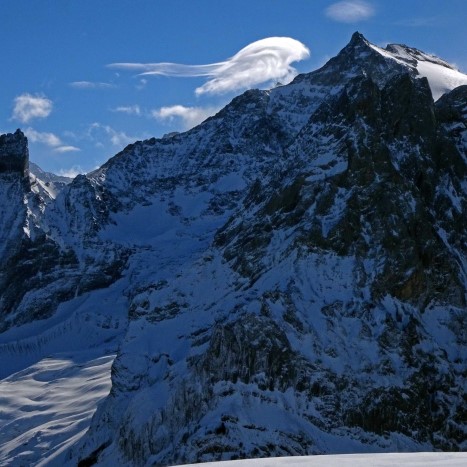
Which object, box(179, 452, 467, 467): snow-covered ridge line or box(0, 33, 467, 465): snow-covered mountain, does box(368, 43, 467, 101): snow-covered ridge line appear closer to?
box(0, 33, 467, 465): snow-covered mountain

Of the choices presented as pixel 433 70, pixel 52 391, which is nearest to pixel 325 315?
pixel 52 391

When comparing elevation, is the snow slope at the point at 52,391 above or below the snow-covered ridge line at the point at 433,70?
below

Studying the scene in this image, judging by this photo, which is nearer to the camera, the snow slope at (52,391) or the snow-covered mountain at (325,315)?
the snow-covered mountain at (325,315)

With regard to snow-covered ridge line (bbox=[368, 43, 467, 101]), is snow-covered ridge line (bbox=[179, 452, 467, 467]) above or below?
below

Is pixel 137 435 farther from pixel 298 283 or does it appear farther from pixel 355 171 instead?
pixel 355 171

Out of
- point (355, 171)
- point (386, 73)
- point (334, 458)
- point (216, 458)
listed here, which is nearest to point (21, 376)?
point (386, 73)

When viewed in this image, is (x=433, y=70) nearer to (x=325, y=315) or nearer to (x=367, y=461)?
(x=325, y=315)

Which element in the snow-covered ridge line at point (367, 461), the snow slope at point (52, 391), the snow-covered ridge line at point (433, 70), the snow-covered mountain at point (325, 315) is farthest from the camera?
the snow-covered ridge line at point (433, 70)

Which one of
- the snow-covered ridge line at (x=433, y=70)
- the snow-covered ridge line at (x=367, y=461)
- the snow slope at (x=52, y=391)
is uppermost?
the snow-covered ridge line at (x=433, y=70)

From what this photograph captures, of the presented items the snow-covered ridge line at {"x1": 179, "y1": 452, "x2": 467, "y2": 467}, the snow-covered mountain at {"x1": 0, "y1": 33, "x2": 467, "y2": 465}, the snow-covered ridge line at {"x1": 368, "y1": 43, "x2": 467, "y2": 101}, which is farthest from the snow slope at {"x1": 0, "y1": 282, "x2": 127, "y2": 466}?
the snow-covered ridge line at {"x1": 179, "y1": 452, "x2": 467, "y2": 467}

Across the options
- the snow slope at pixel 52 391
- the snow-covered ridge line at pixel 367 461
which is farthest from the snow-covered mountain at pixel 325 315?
the snow-covered ridge line at pixel 367 461

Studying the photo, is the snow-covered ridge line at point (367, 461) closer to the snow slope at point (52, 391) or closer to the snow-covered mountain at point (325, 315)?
the snow-covered mountain at point (325, 315)
